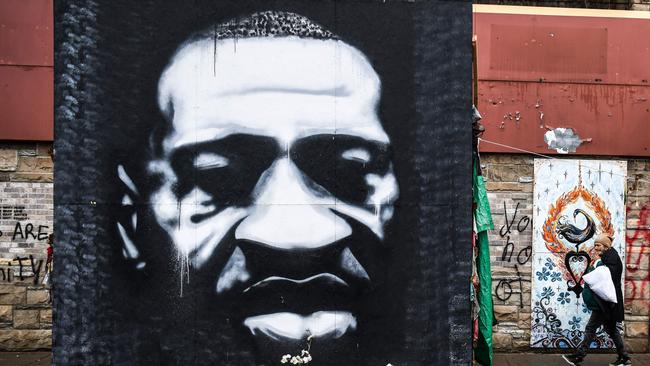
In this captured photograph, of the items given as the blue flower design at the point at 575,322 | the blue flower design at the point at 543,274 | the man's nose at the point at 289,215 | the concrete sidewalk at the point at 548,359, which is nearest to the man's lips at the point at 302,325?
the man's nose at the point at 289,215

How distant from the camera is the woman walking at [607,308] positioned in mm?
7000

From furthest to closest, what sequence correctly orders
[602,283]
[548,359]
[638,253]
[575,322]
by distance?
[638,253] < [575,322] < [548,359] < [602,283]

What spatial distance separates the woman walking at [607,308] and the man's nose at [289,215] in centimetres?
426

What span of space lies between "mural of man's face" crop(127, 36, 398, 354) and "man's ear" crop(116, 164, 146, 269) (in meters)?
0.16

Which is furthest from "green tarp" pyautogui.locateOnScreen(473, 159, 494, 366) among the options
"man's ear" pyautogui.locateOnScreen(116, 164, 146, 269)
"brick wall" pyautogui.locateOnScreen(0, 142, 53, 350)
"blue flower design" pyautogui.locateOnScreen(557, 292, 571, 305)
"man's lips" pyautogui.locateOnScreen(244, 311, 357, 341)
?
"brick wall" pyautogui.locateOnScreen(0, 142, 53, 350)

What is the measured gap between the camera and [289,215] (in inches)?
171

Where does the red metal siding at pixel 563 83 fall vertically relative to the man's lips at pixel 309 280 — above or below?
above

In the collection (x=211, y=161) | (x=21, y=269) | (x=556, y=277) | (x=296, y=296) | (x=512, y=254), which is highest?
(x=211, y=161)

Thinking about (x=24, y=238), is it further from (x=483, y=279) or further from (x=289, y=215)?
(x=483, y=279)

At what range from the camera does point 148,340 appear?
4301mm

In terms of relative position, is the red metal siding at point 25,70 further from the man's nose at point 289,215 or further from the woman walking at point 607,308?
the woman walking at point 607,308

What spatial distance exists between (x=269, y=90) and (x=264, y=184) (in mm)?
695

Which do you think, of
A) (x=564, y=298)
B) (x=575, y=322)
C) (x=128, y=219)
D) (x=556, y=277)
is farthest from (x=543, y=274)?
(x=128, y=219)

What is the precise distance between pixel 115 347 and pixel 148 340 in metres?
0.24
